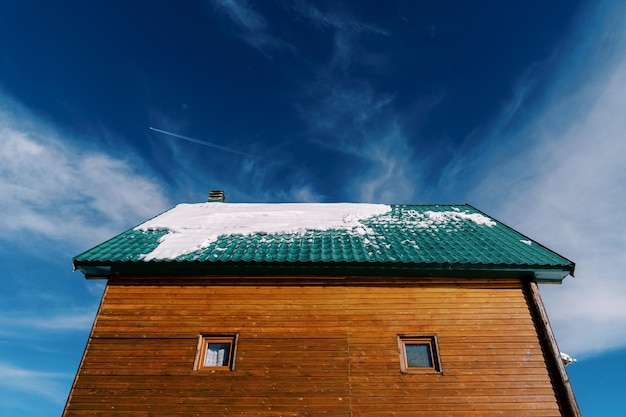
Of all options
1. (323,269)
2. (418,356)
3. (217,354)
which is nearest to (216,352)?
(217,354)

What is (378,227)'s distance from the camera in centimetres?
1125

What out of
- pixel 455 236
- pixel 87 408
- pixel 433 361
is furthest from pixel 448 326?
pixel 87 408

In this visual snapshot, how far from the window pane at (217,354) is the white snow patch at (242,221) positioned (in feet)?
7.85

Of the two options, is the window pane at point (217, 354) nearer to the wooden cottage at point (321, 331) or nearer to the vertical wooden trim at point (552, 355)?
the wooden cottage at point (321, 331)

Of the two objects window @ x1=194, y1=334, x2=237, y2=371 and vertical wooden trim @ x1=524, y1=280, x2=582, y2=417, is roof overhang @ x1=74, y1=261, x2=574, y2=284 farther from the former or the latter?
window @ x1=194, y1=334, x2=237, y2=371

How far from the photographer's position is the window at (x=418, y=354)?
309 inches

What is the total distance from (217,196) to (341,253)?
796 centimetres

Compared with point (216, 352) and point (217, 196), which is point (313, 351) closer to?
point (216, 352)

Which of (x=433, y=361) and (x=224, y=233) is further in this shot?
(x=224, y=233)

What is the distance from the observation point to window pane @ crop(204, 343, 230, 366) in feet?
26.2

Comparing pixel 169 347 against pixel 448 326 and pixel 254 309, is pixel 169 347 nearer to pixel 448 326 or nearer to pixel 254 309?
pixel 254 309

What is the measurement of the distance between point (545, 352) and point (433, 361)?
99.3 inches

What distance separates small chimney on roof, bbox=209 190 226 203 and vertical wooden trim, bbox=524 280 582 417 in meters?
11.2

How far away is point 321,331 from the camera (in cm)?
825
